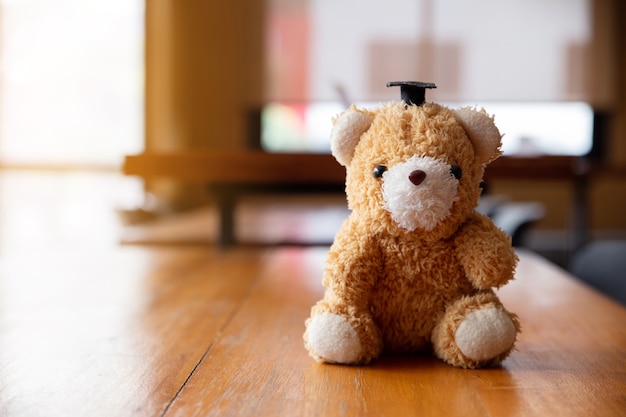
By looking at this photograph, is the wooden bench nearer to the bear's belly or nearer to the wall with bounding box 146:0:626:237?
the bear's belly

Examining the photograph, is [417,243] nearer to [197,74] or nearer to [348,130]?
[348,130]

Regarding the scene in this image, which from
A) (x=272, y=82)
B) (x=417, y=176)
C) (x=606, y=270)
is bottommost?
(x=606, y=270)

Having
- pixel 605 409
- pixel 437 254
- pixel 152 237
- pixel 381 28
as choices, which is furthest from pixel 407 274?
pixel 381 28

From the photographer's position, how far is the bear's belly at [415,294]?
2.00 ft

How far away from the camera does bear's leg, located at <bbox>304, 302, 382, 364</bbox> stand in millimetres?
589

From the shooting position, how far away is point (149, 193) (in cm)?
473

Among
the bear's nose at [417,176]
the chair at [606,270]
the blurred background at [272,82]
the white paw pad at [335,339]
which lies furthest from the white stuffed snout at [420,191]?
the blurred background at [272,82]

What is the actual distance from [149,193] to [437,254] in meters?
4.30

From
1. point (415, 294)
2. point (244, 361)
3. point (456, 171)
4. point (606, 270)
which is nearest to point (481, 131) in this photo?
point (456, 171)

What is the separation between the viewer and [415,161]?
0.56 meters

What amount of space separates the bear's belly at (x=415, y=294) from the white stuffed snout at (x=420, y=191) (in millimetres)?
49

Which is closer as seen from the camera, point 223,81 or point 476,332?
point 476,332

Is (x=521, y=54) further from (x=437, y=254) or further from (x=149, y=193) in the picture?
(x=437, y=254)

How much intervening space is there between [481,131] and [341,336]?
0.21m
